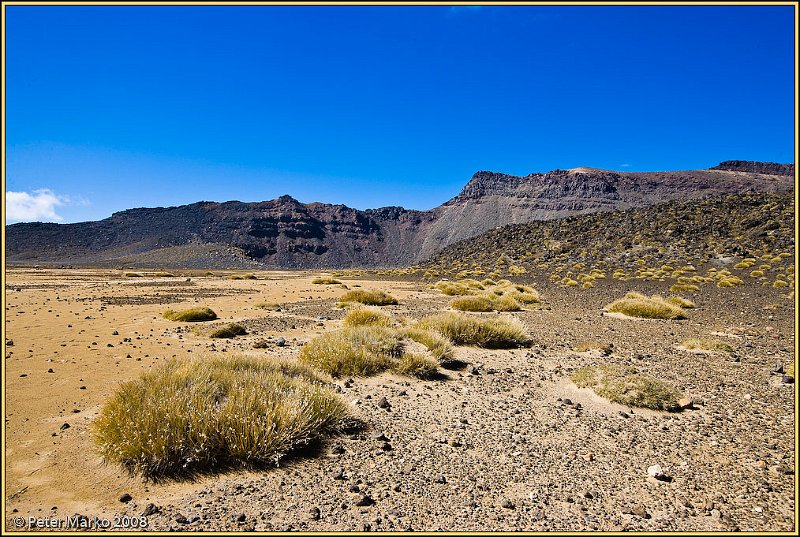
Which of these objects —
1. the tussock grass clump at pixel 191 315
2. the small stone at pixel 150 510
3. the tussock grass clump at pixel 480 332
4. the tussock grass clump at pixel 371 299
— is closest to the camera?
the small stone at pixel 150 510

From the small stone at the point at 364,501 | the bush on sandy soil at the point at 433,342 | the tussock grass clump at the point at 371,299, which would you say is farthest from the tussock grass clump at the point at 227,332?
the tussock grass clump at the point at 371,299

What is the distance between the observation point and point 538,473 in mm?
4172

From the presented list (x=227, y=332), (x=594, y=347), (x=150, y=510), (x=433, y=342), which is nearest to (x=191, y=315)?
(x=227, y=332)

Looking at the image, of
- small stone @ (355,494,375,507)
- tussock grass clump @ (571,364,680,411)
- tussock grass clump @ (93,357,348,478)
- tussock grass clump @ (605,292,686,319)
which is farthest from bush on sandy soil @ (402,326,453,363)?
tussock grass clump @ (605,292,686,319)

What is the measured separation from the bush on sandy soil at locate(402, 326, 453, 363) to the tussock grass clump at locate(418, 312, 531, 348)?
27.4 inches

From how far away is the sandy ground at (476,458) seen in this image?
3.50 metres

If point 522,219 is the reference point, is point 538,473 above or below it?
below

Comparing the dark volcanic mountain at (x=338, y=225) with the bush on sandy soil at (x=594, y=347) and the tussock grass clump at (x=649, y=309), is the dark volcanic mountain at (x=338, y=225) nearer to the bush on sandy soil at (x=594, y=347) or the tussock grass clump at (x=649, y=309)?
the tussock grass clump at (x=649, y=309)

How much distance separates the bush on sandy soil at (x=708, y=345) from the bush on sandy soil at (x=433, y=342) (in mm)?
5817

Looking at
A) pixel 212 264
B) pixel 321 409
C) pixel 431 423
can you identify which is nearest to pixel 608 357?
pixel 431 423

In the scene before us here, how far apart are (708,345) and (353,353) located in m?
8.18

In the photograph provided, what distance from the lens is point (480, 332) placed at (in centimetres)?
1031

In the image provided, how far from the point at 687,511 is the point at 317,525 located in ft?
10.2

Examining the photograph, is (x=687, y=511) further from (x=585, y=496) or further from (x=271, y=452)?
(x=271, y=452)
